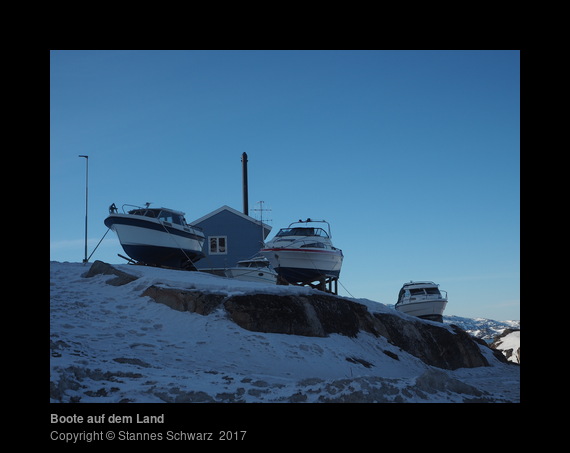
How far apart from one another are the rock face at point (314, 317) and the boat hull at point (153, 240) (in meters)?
6.37

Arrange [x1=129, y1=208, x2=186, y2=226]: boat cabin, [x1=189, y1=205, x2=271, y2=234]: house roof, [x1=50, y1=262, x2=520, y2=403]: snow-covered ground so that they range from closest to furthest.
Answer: [x1=50, y1=262, x2=520, y2=403]: snow-covered ground < [x1=129, y1=208, x2=186, y2=226]: boat cabin < [x1=189, y1=205, x2=271, y2=234]: house roof

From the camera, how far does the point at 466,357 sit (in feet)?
85.8

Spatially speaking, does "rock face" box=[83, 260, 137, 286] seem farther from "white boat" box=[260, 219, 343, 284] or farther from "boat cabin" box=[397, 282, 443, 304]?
"boat cabin" box=[397, 282, 443, 304]

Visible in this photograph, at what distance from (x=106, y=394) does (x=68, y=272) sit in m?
13.5

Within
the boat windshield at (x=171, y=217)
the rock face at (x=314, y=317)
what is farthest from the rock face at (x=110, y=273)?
the boat windshield at (x=171, y=217)

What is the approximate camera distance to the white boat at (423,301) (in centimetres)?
3578

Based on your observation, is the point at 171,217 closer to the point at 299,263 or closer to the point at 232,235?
the point at 299,263

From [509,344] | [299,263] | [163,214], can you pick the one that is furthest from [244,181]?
[509,344]

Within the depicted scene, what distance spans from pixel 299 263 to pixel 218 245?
31.8ft

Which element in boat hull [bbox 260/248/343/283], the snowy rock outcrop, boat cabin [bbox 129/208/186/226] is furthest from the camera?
Result: the snowy rock outcrop

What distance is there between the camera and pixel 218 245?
39156 mm

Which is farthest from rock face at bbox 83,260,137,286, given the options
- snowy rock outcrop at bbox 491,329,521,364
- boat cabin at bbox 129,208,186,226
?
snowy rock outcrop at bbox 491,329,521,364

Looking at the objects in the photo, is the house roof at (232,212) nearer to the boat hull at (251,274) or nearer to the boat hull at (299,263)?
the boat hull at (251,274)

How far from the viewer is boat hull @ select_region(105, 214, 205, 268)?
29.0 m
